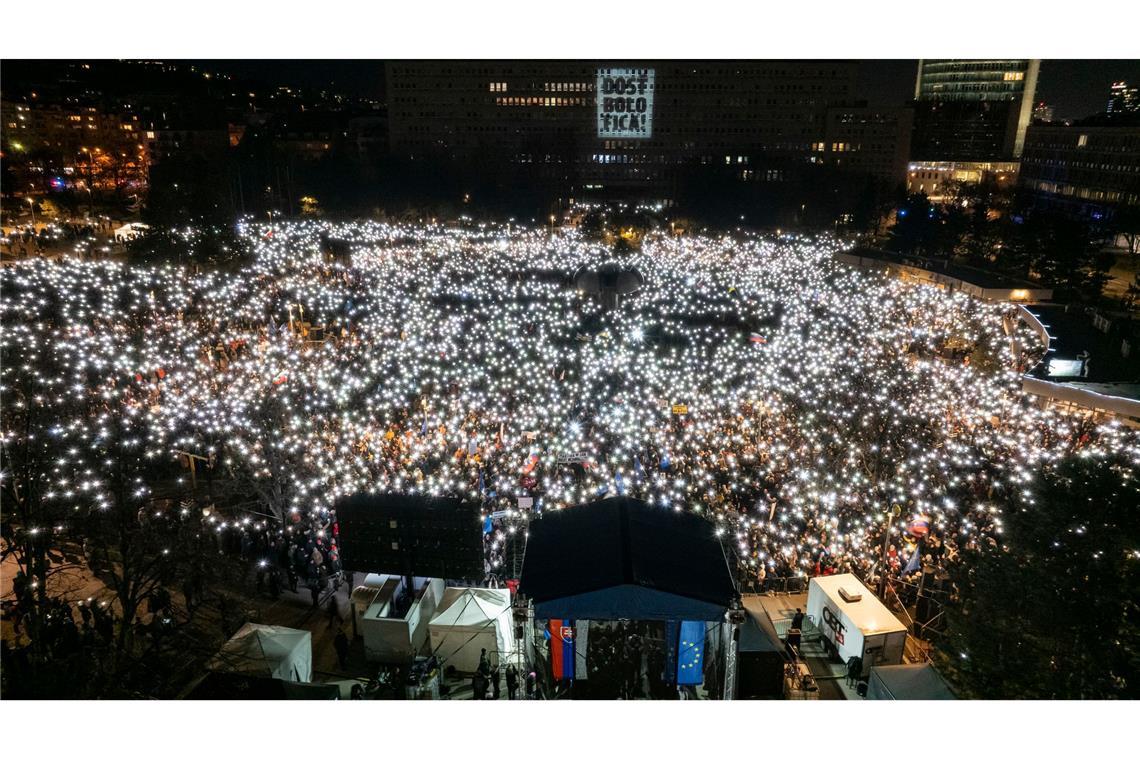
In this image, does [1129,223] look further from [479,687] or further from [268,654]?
[268,654]

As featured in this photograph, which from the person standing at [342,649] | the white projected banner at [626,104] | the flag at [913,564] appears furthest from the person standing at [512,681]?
the white projected banner at [626,104]

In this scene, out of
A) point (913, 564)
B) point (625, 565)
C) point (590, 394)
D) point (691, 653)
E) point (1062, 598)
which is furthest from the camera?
point (590, 394)

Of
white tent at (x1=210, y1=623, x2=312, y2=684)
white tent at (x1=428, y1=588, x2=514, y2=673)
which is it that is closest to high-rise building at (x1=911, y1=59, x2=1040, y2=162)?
white tent at (x1=428, y1=588, x2=514, y2=673)

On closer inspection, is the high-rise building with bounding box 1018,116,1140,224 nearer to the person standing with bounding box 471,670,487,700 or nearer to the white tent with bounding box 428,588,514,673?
the white tent with bounding box 428,588,514,673

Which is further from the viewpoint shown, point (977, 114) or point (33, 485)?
point (977, 114)

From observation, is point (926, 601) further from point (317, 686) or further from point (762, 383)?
point (317, 686)

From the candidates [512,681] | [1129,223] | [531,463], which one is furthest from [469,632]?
[1129,223]

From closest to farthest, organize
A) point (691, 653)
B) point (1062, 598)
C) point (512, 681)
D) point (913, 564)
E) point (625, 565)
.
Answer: point (625, 565)
point (1062, 598)
point (691, 653)
point (512, 681)
point (913, 564)
